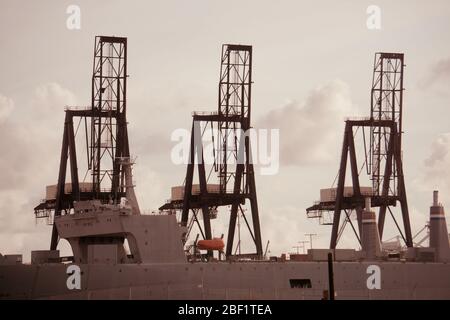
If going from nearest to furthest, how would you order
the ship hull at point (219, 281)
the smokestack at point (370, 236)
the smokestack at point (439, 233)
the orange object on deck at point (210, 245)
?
the ship hull at point (219, 281)
the orange object on deck at point (210, 245)
the smokestack at point (370, 236)
the smokestack at point (439, 233)

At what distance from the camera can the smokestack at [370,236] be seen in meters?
86.0

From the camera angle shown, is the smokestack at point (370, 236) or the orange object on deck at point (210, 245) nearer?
the orange object on deck at point (210, 245)

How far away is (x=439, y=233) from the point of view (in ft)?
286

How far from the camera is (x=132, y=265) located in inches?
2938

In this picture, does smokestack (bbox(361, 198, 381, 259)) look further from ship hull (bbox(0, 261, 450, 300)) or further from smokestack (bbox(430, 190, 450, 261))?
smokestack (bbox(430, 190, 450, 261))

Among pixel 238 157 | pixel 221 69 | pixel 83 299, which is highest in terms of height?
pixel 221 69

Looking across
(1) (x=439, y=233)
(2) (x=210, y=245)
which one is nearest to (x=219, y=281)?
(2) (x=210, y=245)

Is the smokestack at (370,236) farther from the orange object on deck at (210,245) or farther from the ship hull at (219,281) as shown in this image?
the orange object on deck at (210,245)

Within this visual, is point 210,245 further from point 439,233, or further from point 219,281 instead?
point 439,233

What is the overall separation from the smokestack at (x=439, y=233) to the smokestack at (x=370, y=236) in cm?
415

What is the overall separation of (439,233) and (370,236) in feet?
16.8
